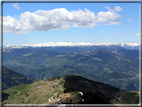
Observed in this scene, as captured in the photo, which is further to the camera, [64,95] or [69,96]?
[64,95]

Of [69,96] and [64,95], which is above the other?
[69,96]

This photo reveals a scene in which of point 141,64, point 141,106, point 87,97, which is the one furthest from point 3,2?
point 87,97

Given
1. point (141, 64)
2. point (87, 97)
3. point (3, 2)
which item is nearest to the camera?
point (3, 2)

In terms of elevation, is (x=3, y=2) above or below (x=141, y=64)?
above

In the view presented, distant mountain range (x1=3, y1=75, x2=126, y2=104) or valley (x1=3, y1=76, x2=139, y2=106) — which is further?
valley (x1=3, y1=76, x2=139, y2=106)

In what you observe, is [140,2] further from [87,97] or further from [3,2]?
[87,97]

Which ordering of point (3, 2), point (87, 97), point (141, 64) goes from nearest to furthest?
point (3, 2), point (141, 64), point (87, 97)

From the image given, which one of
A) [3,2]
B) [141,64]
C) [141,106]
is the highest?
[3,2]

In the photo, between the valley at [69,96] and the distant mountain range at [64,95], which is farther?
the valley at [69,96]

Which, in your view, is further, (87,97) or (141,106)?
(87,97)
